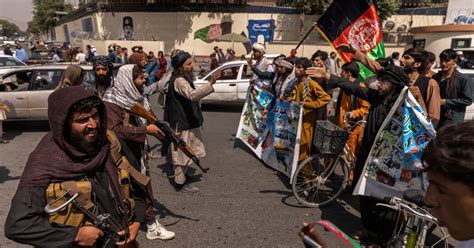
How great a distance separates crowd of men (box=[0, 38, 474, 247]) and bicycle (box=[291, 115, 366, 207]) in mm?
306

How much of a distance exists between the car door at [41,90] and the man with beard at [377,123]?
7261 millimetres

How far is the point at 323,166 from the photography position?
448cm

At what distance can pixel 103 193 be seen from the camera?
1857 mm

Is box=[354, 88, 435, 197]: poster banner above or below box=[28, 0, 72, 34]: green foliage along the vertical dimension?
below

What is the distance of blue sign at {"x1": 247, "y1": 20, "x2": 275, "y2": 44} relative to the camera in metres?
26.5

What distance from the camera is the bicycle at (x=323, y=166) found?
4.04 metres

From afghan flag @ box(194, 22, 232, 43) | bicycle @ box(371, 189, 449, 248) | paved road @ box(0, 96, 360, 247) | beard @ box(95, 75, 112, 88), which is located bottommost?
paved road @ box(0, 96, 360, 247)

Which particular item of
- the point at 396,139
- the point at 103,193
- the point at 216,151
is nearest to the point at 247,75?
the point at 216,151

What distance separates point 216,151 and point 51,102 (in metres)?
5.29

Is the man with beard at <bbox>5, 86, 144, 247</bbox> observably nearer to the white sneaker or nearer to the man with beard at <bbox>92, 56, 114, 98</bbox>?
the white sneaker

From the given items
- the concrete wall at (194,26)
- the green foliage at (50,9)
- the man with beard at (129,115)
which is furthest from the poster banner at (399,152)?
the green foliage at (50,9)

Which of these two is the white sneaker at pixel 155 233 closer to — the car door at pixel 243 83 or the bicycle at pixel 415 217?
the bicycle at pixel 415 217

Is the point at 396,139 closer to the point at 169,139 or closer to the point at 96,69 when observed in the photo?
the point at 169,139

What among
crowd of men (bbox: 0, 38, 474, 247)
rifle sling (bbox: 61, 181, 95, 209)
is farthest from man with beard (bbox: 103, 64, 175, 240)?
rifle sling (bbox: 61, 181, 95, 209)
